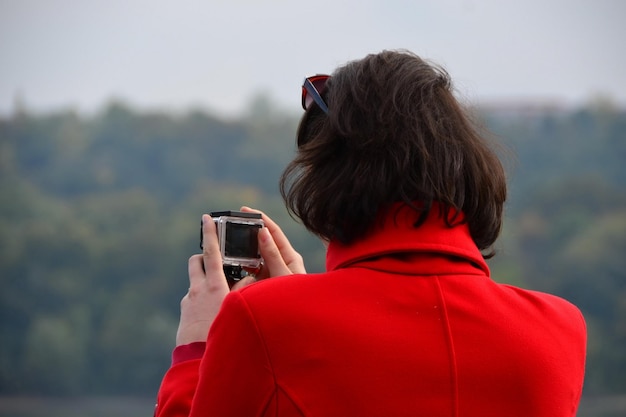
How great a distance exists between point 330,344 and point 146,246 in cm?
3917

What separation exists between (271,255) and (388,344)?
403mm

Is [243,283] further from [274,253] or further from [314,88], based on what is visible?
[314,88]

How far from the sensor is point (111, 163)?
144ft

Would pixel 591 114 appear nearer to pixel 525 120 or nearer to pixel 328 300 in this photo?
pixel 525 120

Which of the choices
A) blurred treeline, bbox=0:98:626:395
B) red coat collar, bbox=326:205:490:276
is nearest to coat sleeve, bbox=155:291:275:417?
red coat collar, bbox=326:205:490:276

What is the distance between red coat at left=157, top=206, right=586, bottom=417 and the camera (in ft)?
3.81

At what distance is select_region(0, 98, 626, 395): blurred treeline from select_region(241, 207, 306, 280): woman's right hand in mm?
28353

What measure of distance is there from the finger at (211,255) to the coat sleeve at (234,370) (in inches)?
9.2

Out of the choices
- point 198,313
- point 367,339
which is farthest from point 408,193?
point 198,313

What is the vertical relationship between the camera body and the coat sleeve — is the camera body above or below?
above

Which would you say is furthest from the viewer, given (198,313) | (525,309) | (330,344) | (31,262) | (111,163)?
(111,163)

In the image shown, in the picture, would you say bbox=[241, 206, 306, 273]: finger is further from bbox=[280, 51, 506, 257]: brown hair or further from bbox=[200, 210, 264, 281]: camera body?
bbox=[280, 51, 506, 257]: brown hair

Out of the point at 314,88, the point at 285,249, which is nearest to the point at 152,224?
the point at 285,249

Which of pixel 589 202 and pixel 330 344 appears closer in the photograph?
pixel 330 344
